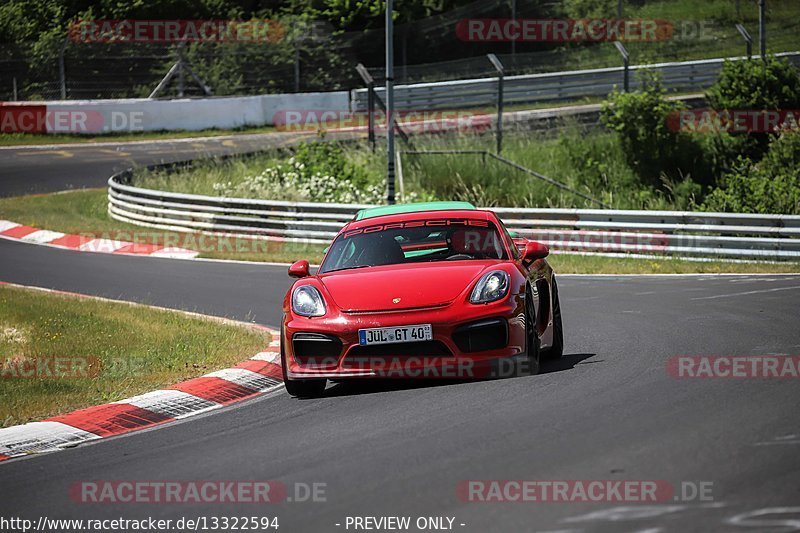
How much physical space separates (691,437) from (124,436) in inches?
140

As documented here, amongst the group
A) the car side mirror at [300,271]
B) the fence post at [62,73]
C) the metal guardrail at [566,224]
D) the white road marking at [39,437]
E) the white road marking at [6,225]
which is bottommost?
the white road marking at [6,225]

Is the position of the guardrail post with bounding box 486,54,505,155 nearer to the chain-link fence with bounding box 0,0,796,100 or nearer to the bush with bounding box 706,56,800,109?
the bush with bounding box 706,56,800,109

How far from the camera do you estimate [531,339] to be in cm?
866

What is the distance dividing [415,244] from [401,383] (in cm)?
142

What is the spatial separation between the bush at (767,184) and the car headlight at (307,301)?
55.4ft

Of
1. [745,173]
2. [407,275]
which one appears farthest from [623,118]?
[407,275]

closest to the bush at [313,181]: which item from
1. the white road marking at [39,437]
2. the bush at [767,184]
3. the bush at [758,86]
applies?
the bush at [767,184]

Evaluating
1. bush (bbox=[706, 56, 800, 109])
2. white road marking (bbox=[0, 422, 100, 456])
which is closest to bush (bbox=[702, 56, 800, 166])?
bush (bbox=[706, 56, 800, 109])

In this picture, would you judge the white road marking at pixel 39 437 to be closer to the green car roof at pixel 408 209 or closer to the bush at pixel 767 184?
the green car roof at pixel 408 209

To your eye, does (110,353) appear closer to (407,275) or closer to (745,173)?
(407,275)

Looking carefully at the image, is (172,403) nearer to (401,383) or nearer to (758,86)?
(401,383)

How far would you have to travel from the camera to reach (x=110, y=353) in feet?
37.2

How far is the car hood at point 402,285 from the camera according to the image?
8.40 metres

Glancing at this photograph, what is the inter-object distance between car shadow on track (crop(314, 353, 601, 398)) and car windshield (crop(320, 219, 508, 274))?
0.90m
